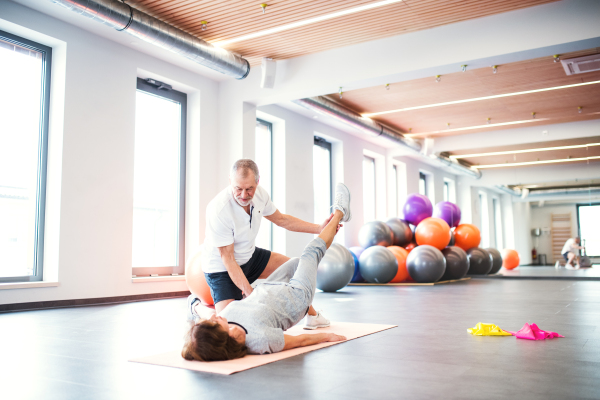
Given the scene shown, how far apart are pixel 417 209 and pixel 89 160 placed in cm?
587

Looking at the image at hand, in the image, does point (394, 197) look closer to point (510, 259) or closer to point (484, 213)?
point (510, 259)

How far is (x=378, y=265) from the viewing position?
25.6 feet

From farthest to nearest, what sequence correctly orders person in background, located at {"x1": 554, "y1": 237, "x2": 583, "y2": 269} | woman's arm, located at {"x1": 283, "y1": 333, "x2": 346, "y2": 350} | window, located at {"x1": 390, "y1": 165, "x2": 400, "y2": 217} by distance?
person in background, located at {"x1": 554, "y1": 237, "x2": 583, "y2": 269} → window, located at {"x1": 390, "y1": 165, "x2": 400, "y2": 217} → woman's arm, located at {"x1": 283, "y1": 333, "x2": 346, "y2": 350}

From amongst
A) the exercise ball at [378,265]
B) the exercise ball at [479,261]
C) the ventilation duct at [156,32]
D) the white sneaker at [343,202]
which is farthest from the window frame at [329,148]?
the white sneaker at [343,202]

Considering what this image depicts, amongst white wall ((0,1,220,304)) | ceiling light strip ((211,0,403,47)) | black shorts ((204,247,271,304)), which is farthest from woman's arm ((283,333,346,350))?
ceiling light strip ((211,0,403,47))

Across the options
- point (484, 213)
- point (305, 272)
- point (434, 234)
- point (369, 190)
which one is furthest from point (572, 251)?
point (305, 272)

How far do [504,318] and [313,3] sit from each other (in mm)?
3450

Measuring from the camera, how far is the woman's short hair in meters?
2.23

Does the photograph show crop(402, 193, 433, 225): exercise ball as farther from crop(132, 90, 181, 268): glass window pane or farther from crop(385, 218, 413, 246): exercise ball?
crop(132, 90, 181, 268): glass window pane

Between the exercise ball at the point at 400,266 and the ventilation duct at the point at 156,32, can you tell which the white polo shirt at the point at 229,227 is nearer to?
the ventilation duct at the point at 156,32

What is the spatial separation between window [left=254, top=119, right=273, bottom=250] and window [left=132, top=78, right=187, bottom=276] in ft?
5.45

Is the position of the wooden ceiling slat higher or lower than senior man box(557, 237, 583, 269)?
higher

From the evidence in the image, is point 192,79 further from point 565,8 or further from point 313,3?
point 565,8

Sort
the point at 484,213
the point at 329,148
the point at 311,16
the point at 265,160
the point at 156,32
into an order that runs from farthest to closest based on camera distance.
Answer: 1. the point at 484,213
2. the point at 329,148
3. the point at 265,160
4. the point at 311,16
5. the point at 156,32
